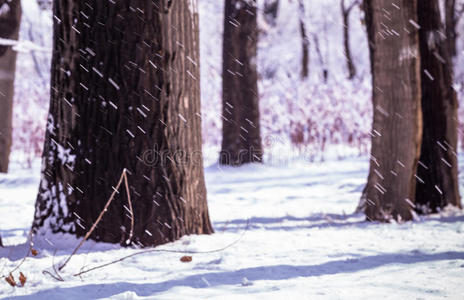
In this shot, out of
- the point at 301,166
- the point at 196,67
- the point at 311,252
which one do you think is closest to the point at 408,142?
the point at 311,252

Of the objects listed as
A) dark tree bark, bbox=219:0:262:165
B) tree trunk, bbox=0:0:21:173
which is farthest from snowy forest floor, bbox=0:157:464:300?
dark tree bark, bbox=219:0:262:165

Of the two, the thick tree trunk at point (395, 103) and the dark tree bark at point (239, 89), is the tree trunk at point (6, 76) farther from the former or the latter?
the thick tree trunk at point (395, 103)

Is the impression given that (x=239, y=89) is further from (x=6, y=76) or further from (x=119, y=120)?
(x=119, y=120)

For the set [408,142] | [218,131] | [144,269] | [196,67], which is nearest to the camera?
[144,269]

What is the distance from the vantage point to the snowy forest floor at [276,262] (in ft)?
8.90

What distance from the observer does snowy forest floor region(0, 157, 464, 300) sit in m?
2.71

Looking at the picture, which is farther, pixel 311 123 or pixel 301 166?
pixel 311 123

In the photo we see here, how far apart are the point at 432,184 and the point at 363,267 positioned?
8.93 ft

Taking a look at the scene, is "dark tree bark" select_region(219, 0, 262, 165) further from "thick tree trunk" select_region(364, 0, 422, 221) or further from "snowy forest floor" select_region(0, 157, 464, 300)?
"thick tree trunk" select_region(364, 0, 422, 221)

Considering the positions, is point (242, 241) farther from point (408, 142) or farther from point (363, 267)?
point (408, 142)

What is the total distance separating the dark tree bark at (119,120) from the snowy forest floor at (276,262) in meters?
0.22

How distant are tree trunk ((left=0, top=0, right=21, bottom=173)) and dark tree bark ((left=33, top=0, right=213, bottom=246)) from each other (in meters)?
5.73

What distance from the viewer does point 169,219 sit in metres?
3.72

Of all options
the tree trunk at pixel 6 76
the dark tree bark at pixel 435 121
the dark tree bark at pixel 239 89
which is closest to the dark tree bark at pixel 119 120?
the dark tree bark at pixel 435 121
